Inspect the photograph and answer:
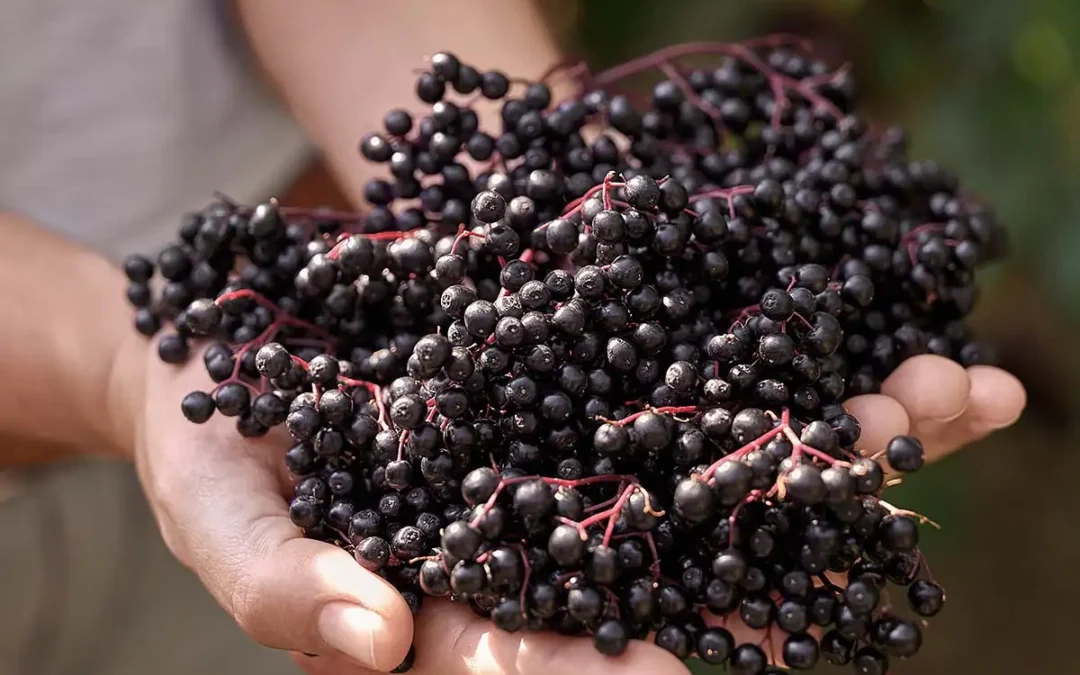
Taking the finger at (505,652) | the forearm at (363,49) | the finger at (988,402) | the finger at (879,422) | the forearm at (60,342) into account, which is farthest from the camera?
the forearm at (363,49)

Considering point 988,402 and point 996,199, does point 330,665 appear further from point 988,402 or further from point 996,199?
point 996,199

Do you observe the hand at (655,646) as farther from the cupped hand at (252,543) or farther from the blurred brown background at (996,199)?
the blurred brown background at (996,199)

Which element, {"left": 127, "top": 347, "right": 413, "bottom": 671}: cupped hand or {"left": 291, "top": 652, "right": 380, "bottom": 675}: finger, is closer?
{"left": 127, "top": 347, "right": 413, "bottom": 671}: cupped hand

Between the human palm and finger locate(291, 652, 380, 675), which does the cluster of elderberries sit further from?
finger locate(291, 652, 380, 675)

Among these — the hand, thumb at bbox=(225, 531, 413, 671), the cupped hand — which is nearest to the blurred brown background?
the hand

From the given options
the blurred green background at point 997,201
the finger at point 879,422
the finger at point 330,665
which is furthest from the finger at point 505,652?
the blurred green background at point 997,201

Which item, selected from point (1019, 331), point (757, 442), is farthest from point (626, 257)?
point (1019, 331)

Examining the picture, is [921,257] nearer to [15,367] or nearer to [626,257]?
[626,257]
